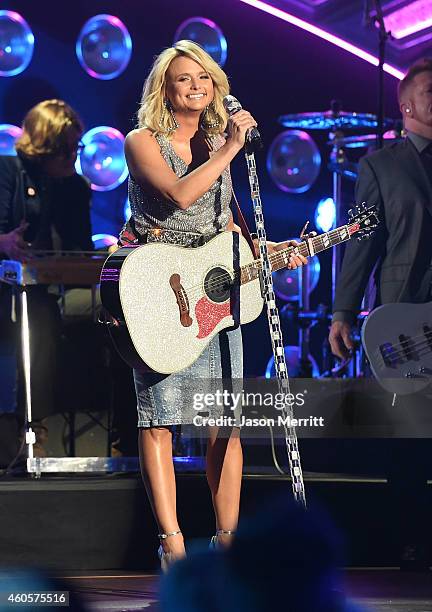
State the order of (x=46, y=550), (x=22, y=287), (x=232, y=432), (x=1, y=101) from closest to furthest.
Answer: (x=232, y=432) < (x=46, y=550) < (x=22, y=287) < (x=1, y=101)

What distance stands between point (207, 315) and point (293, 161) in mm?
3530

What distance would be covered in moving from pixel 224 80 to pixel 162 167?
0.38 m

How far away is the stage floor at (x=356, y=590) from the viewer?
2.95m

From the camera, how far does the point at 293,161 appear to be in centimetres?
638

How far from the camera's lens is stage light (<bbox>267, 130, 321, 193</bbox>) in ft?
20.9

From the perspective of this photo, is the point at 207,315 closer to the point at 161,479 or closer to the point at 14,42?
the point at 161,479

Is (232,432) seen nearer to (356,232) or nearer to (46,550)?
(356,232)

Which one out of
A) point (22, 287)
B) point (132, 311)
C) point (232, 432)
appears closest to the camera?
point (132, 311)

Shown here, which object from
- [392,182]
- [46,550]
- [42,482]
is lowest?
[46,550]

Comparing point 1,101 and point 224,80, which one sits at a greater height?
point 1,101

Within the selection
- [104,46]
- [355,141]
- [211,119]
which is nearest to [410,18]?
[355,141]

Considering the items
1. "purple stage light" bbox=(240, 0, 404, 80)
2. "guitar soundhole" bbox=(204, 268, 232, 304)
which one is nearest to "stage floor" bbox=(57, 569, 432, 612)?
"guitar soundhole" bbox=(204, 268, 232, 304)

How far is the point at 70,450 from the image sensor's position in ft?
15.9

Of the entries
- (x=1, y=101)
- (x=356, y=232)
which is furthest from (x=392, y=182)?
(x=1, y=101)
